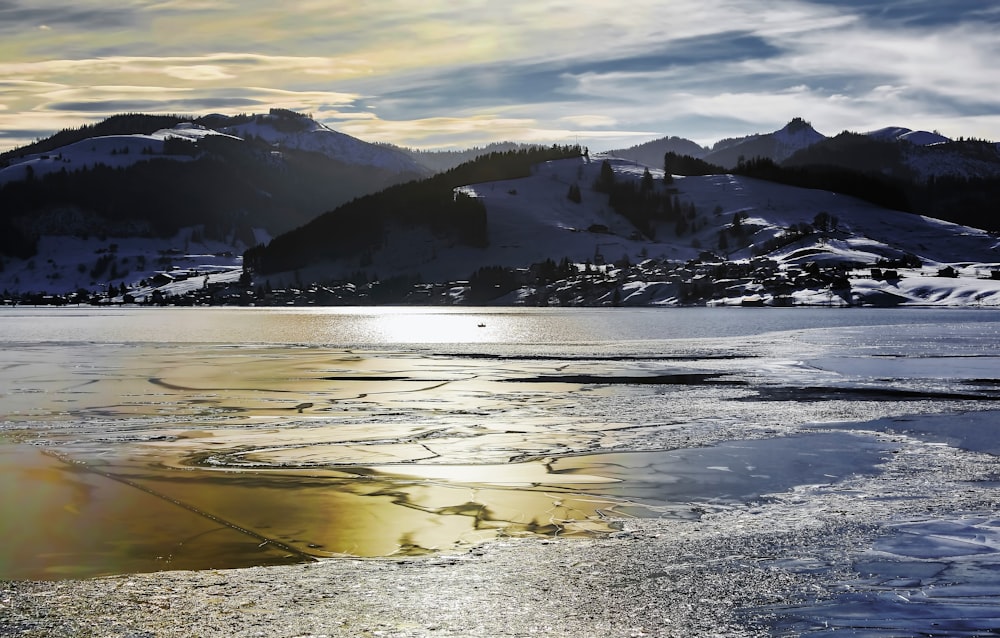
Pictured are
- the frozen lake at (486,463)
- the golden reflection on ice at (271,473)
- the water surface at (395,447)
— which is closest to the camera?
the frozen lake at (486,463)

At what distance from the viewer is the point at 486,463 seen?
83.4 ft

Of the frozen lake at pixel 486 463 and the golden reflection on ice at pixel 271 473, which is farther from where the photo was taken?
the golden reflection on ice at pixel 271 473

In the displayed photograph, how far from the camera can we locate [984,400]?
3819 centimetres

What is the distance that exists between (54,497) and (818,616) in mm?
15878

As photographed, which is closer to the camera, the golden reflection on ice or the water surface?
the golden reflection on ice

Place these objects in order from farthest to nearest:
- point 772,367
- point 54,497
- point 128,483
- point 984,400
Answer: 1. point 772,367
2. point 984,400
3. point 128,483
4. point 54,497

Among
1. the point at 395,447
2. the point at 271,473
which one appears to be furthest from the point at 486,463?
the point at 271,473

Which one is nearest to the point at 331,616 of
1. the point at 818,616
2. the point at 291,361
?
the point at 818,616

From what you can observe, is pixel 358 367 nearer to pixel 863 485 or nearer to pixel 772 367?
pixel 772 367

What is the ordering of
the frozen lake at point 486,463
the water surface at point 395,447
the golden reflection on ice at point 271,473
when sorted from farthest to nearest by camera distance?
the water surface at point 395,447 → the golden reflection on ice at point 271,473 → the frozen lake at point 486,463

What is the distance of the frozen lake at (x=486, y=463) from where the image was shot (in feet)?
55.3

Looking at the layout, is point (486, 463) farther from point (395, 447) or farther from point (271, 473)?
point (271, 473)

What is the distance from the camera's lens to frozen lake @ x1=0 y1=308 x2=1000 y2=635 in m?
16.9

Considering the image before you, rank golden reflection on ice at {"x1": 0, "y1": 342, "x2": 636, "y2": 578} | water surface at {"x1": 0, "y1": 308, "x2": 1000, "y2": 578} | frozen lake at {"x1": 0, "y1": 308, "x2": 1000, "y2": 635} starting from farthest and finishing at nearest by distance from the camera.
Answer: water surface at {"x1": 0, "y1": 308, "x2": 1000, "y2": 578}, golden reflection on ice at {"x1": 0, "y1": 342, "x2": 636, "y2": 578}, frozen lake at {"x1": 0, "y1": 308, "x2": 1000, "y2": 635}
